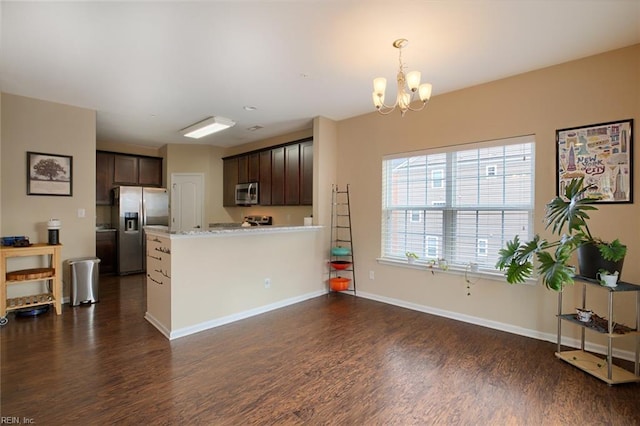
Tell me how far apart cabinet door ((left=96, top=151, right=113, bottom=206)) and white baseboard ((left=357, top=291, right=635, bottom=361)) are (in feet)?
17.9

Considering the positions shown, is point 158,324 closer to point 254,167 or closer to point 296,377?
point 296,377

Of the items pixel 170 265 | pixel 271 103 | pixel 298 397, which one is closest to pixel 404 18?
pixel 271 103

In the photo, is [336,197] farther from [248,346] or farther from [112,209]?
[112,209]

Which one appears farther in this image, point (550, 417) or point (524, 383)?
point (524, 383)

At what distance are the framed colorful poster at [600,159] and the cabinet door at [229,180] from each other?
5.48m

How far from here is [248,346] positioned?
2.96m

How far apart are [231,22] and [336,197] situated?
118 inches

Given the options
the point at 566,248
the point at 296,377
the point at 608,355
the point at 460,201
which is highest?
the point at 460,201

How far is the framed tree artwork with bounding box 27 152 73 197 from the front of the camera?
3871 mm

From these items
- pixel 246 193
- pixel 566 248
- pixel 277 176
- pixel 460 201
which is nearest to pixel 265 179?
pixel 277 176

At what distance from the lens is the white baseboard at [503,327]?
110 inches

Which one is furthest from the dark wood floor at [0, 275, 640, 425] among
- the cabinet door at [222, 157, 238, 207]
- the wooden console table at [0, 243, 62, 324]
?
the cabinet door at [222, 157, 238, 207]

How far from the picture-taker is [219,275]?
3506 mm

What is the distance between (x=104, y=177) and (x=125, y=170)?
40cm
